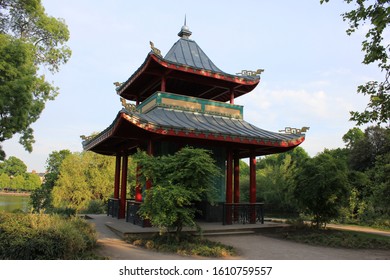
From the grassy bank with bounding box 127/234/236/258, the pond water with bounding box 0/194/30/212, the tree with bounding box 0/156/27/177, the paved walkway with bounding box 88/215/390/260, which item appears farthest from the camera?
the tree with bounding box 0/156/27/177

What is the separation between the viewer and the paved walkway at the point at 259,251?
27.3 ft

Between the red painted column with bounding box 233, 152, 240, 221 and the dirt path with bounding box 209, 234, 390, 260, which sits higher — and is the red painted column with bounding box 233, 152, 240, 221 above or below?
above

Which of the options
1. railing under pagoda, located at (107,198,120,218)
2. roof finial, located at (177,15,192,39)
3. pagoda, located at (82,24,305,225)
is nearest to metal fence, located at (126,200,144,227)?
pagoda, located at (82,24,305,225)

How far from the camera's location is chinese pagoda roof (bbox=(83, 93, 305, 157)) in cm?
1145

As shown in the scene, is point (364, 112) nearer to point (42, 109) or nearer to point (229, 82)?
point (229, 82)

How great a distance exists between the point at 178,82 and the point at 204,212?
648 cm

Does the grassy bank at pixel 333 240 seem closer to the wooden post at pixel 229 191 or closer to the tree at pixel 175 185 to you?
the wooden post at pixel 229 191

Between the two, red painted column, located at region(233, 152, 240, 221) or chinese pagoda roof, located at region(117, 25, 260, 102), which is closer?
chinese pagoda roof, located at region(117, 25, 260, 102)

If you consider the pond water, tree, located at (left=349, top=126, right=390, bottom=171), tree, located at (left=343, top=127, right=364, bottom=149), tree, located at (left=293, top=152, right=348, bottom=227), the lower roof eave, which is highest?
tree, located at (left=343, top=127, right=364, bottom=149)

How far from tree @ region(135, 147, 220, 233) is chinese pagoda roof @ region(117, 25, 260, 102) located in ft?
17.8

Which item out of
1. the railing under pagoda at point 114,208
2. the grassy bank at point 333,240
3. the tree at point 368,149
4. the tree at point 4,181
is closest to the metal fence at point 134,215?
the railing under pagoda at point 114,208

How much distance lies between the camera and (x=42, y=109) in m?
20.9

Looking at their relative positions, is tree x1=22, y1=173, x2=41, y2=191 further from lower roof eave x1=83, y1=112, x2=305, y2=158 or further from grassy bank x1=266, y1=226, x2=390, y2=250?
grassy bank x1=266, y1=226, x2=390, y2=250

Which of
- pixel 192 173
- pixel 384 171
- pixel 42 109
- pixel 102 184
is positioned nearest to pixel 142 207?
pixel 192 173
